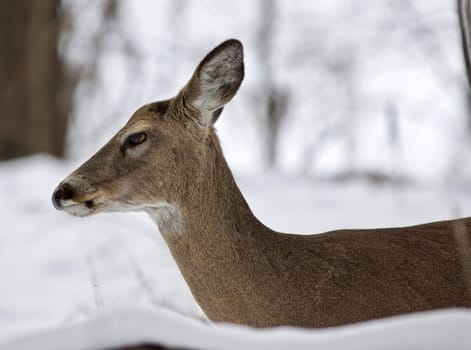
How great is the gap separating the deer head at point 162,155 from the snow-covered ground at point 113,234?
126cm

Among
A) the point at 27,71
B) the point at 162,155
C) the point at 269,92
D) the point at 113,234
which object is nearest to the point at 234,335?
the point at 162,155

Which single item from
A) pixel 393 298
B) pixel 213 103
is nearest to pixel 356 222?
pixel 213 103

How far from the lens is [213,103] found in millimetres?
3844

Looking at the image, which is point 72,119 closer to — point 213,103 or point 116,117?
point 116,117

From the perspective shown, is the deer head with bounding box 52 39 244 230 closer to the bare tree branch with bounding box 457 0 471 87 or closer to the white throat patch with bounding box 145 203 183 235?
the white throat patch with bounding box 145 203 183 235

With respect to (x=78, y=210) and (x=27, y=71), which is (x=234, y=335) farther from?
(x=27, y=71)

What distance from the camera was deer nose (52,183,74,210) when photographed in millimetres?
3555

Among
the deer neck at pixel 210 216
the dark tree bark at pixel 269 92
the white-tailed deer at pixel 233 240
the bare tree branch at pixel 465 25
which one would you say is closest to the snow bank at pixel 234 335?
the bare tree branch at pixel 465 25

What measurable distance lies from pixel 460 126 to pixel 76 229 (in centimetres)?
477

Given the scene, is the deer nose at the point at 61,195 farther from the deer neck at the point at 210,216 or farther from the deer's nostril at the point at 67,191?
the deer neck at the point at 210,216

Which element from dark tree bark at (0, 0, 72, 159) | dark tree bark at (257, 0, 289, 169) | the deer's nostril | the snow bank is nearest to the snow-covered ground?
the deer's nostril

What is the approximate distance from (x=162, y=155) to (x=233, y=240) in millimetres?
510

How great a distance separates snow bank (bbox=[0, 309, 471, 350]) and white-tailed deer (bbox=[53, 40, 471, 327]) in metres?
1.39

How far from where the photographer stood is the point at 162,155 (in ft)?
12.2
